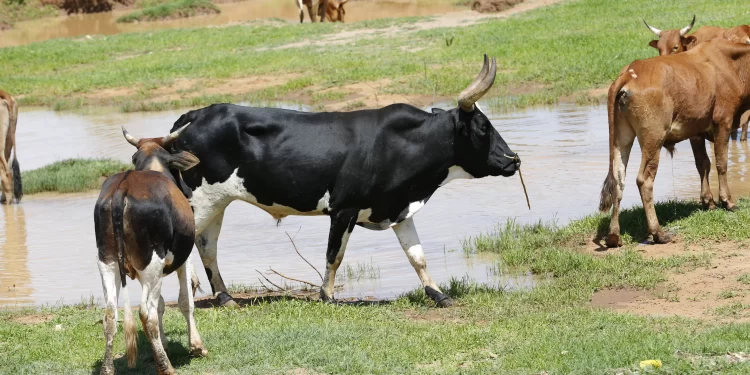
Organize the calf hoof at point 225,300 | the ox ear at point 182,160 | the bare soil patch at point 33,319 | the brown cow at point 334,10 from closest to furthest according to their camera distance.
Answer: the ox ear at point 182,160
the bare soil patch at point 33,319
the calf hoof at point 225,300
the brown cow at point 334,10

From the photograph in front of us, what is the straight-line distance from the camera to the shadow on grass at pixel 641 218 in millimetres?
10188

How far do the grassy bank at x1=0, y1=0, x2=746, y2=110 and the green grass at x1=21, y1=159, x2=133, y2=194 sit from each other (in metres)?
5.08

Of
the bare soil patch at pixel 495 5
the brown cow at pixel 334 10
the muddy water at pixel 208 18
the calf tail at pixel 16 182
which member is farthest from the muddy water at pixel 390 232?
Result: the muddy water at pixel 208 18

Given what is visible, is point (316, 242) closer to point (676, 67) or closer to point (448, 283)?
point (448, 283)

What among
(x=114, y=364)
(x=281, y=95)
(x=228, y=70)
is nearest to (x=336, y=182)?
(x=114, y=364)

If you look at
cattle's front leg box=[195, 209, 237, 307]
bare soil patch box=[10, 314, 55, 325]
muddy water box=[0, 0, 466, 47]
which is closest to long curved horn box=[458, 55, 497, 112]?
cattle's front leg box=[195, 209, 237, 307]

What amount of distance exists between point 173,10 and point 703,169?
37.4m

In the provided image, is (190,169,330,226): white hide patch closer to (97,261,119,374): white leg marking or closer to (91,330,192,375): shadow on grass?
(91,330,192,375): shadow on grass

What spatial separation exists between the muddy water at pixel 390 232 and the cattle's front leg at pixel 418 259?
0.69 metres

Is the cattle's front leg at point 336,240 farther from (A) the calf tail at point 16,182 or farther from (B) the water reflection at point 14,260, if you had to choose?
(A) the calf tail at point 16,182

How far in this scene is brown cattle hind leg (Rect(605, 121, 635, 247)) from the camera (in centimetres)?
980

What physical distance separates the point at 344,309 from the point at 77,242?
454cm

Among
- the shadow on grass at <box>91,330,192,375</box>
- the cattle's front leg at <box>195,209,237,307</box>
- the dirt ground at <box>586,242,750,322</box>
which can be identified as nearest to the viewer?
the shadow on grass at <box>91,330,192,375</box>

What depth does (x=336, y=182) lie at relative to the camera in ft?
28.7
